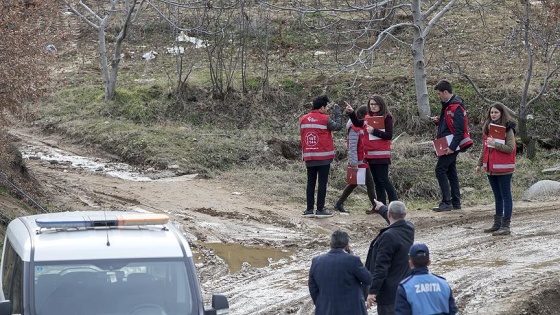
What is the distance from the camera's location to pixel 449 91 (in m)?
13.9

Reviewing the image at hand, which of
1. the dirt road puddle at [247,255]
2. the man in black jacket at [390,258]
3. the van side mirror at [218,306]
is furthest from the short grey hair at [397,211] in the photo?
the dirt road puddle at [247,255]

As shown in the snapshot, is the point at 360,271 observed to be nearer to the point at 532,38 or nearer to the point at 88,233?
the point at 88,233

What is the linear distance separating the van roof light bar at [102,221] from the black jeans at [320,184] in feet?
23.1

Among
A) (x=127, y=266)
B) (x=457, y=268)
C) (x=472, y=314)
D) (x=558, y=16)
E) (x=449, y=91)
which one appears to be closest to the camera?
(x=127, y=266)

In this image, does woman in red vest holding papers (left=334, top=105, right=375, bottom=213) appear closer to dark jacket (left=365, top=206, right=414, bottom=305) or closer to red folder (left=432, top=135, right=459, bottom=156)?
red folder (left=432, top=135, right=459, bottom=156)

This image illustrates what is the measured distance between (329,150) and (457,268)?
11.6 ft

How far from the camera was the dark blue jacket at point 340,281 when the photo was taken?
7.52m

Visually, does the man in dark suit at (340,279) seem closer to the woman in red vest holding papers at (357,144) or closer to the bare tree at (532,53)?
the woman in red vest holding papers at (357,144)

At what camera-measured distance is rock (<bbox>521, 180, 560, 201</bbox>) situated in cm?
1598

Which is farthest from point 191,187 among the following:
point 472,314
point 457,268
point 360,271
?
point 360,271

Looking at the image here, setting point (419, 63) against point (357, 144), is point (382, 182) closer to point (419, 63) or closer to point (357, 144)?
point (357, 144)

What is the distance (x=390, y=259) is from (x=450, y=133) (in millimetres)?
6595

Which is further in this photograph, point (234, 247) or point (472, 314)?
point (234, 247)

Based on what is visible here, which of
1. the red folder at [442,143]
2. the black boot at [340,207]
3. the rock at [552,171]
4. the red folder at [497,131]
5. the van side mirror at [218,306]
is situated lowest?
the black boot at [340,207]
